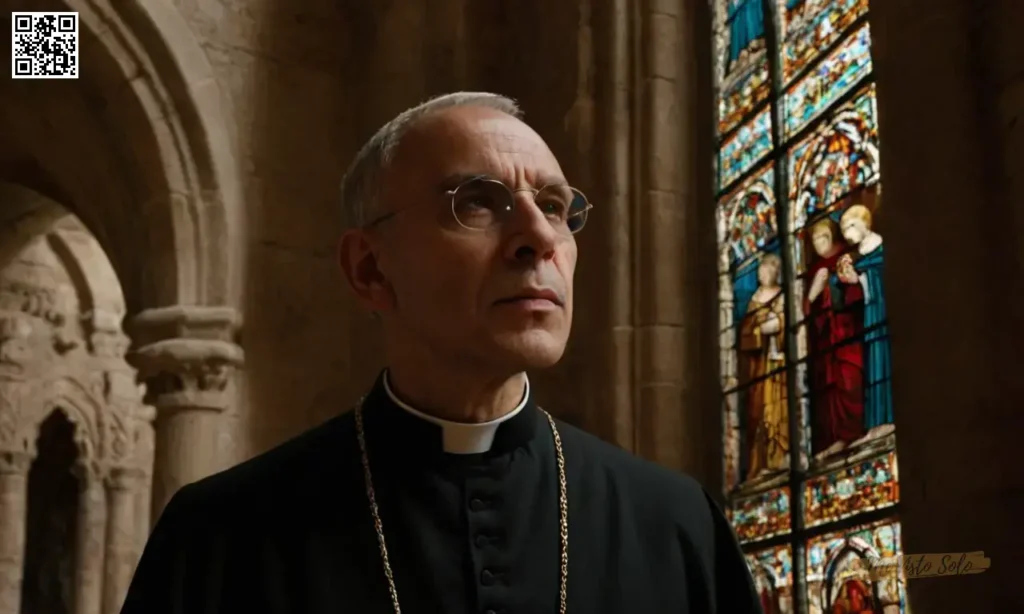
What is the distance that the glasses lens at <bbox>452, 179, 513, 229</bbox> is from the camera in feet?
4.83

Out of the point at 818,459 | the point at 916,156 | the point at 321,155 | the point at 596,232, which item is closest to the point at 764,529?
the point at 818,459

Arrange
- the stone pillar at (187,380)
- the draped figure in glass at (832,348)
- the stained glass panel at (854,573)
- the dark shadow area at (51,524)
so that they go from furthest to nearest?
the dark shadow area at (51,524), the stone pillar at (187,380), the draped figure in glass at (832,348), the stained glass panel at (854,573)

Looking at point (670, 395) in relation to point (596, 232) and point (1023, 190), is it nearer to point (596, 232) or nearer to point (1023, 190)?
point (596, 232)

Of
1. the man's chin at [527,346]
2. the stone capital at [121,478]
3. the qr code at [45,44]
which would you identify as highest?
the qr code at [45,44]

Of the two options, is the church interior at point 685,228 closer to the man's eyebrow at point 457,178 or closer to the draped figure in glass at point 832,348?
the draped figure in glass at point 832,348

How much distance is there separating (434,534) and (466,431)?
0.13m

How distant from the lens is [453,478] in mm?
1632

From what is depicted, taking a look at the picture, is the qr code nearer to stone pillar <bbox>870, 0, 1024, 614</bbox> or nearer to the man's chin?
stone pillar <bbox>870, 0, 1024, 614</bbox>

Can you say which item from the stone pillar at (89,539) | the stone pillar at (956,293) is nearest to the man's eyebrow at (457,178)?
the stone pillar at (956,293)

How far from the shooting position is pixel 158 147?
5.32 metres

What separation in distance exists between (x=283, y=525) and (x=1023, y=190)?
5.75ft

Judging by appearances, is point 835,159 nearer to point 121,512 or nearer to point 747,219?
point 747,219

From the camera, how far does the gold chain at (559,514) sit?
1528 millimetres

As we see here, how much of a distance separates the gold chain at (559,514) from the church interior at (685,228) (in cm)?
87
